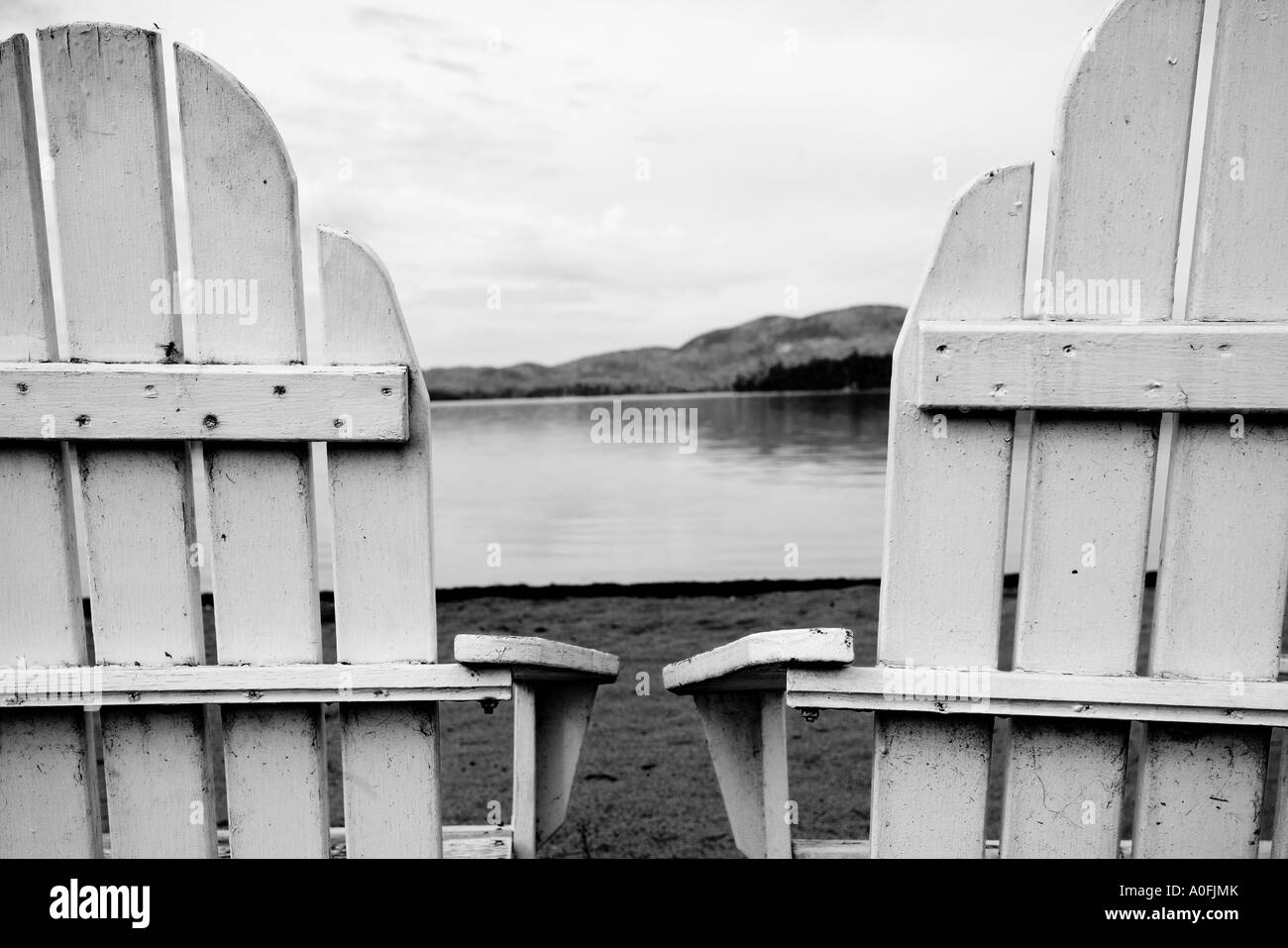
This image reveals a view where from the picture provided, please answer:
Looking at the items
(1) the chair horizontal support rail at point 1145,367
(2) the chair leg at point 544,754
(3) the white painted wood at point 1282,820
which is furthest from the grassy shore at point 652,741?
(1) the chair horizontal support rail at point 1145,367

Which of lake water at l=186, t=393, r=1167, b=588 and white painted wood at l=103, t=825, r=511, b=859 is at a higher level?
white painted wood at l=103, t=825, r=511, b=859

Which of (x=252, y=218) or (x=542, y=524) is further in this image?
(x=542, y=524)

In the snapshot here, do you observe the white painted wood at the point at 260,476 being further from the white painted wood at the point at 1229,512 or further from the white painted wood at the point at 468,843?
the white painted wood at the point at 1229,512

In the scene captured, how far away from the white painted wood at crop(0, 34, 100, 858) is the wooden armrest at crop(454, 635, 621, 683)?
893 millimetres

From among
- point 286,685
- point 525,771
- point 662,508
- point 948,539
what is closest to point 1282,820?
point 948,539

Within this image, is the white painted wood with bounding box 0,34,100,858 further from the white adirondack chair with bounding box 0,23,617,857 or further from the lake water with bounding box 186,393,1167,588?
the lake water with bounding box 186,393,1167,588

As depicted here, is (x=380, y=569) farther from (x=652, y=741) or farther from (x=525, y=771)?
(x=652, y=741)

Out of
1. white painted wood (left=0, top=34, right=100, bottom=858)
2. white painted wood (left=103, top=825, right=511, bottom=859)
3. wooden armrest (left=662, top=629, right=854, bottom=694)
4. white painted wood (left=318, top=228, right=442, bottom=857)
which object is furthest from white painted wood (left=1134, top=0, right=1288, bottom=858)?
white painted wood (left=0, top=34, right=100, bottom=858)

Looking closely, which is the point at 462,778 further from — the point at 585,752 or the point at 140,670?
the point at 140,670

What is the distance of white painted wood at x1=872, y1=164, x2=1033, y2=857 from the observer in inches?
73.2

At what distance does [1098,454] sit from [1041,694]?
50 cm
